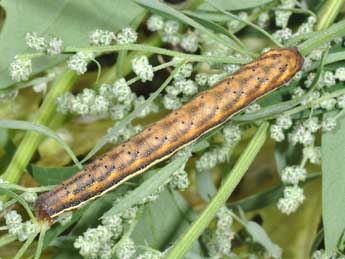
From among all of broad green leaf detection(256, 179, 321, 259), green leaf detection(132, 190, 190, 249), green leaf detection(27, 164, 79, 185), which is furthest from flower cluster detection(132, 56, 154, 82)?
broad green leaf detection(256, 179, 321, 259)

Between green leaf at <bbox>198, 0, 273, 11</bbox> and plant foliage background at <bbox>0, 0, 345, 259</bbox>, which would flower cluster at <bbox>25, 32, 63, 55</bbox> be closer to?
plant foliage background at <bbox>0, 0, 345, 259</bbox>

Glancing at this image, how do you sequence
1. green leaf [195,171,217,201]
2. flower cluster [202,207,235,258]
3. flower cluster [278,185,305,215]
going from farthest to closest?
green leaf [195,171,217,201]
flower cluster [202,207,235,258]
flower cluster [278,185,305,215]

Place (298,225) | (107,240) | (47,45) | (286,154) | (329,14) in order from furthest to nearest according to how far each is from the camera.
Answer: (298,225) < (286,154) < (329,14) < (107,240) < (47,45)

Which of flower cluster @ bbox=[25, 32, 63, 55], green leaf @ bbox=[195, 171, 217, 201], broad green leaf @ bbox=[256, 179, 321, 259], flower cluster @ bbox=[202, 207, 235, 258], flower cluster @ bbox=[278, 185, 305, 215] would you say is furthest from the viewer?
broad green leaf @ bbox=[256, 179, 321, 259]

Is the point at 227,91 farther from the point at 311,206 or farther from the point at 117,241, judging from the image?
the point at 311,206

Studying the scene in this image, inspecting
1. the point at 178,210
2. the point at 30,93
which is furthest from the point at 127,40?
the point at 30,93

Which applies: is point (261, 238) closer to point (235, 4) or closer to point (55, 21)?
point (235, 4)

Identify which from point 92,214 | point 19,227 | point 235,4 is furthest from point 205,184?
point 19,227
